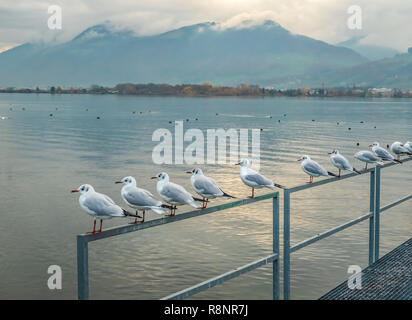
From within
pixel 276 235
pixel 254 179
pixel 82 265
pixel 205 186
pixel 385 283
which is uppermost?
pixel 205 186

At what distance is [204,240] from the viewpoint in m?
23.9

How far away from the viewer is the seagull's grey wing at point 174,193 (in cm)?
766

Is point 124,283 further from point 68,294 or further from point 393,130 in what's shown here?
point 393,130

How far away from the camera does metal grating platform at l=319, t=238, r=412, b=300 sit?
8211 millimetres

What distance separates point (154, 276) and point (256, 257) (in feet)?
13.8

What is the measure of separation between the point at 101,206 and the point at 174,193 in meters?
0.98

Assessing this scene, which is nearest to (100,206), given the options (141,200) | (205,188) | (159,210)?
(141,200)

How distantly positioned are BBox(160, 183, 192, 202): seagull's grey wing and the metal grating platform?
2527mm

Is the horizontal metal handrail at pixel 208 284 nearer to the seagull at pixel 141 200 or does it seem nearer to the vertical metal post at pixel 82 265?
the vertical metal post at pixel 82 265

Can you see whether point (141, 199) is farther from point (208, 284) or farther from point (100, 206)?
point (208, 284)

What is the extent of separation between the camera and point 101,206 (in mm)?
7555

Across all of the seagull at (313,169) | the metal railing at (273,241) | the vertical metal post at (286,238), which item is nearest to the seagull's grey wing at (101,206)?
the metal railing at (273,241)
